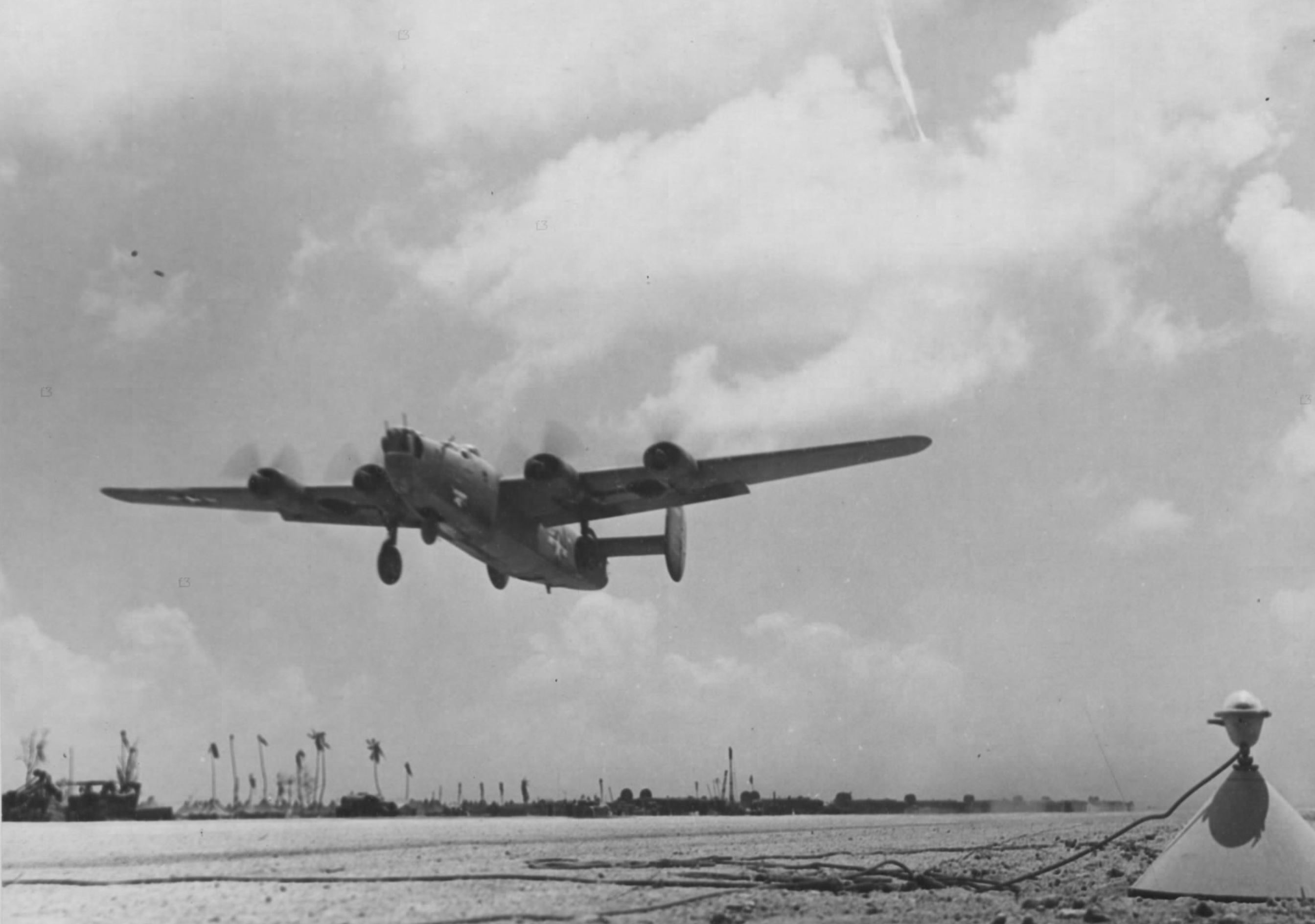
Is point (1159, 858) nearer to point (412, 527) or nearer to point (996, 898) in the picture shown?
point (996, 898)

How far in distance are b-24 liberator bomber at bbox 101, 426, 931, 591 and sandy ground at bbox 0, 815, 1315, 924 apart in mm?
8274

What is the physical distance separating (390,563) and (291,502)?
3.45 metres

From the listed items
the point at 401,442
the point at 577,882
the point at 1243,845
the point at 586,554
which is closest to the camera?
the point at 1243,845

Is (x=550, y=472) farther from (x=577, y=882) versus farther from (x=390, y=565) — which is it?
(x=577, y=882)

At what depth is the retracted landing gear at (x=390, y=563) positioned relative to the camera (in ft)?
102

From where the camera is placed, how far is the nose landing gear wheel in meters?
31.0

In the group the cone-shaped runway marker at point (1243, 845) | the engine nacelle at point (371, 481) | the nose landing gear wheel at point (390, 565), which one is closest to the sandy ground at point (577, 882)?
the cone-shaped runway marker at point (1243, 845)

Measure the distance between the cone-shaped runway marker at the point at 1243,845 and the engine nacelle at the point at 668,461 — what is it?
1905 cm

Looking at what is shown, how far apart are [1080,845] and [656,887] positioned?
12.6 m

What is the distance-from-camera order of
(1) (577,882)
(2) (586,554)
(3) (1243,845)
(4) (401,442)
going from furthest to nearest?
(2) (586,554) → (4) (401,442) → (1) (577,882) → (3) (1243,845)

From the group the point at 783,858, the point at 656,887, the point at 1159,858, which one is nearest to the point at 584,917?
the point at 656,887

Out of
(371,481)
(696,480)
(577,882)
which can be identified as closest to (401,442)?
(371,481)

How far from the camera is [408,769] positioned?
→ 114000mm

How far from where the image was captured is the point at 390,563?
31.1 m
